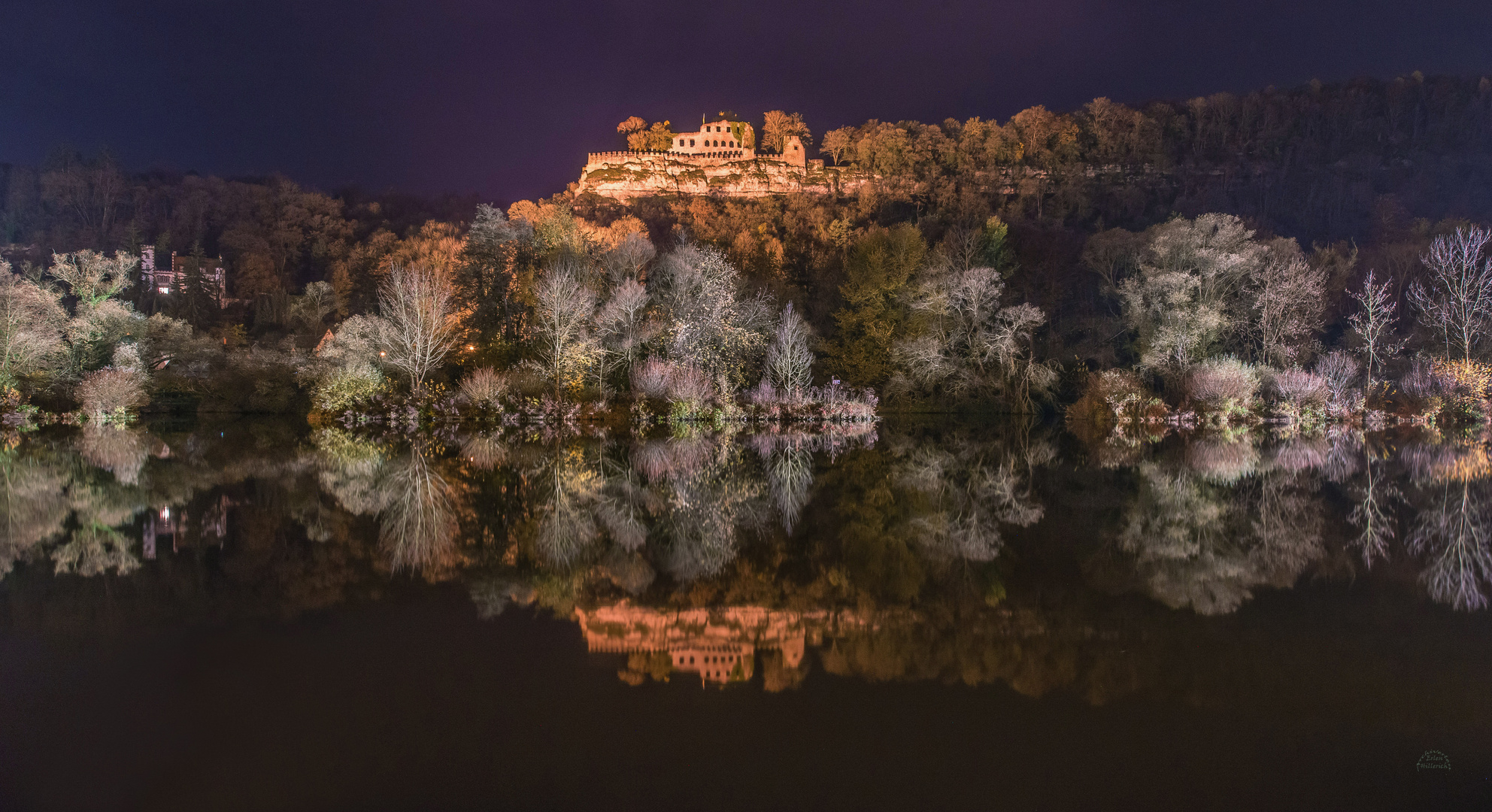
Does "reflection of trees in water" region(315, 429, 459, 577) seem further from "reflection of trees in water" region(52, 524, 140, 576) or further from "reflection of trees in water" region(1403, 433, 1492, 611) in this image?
"reflection of trees in water" region(1403, 433, 1492, 611)

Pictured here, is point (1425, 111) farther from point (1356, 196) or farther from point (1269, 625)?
point (1269, 625)

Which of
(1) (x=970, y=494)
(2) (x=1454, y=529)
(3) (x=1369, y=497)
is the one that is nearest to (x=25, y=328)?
(1) (x=970, y=494)

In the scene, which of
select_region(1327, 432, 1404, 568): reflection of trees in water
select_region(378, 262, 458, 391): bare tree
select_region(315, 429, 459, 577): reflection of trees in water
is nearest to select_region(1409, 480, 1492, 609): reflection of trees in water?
select_region(1327, 432, 1404, 568): reflection of trees in water

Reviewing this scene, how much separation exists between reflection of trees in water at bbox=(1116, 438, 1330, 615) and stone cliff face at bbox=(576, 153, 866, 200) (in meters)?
70.1

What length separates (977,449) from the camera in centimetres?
1983

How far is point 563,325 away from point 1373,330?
121 ft

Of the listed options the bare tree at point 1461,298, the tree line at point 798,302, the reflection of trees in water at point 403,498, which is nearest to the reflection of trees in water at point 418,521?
the reflection of trees in water at point 403,498

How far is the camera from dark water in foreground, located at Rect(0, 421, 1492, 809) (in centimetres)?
332

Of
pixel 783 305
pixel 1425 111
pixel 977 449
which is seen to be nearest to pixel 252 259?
pixel 783 305

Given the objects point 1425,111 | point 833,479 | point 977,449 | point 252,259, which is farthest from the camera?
point 1425,111

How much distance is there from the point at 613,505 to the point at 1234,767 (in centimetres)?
784

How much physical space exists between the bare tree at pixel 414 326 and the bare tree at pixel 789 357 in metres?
13.5

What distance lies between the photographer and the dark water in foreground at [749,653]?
10.9ft

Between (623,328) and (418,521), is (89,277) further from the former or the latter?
(418,521)
